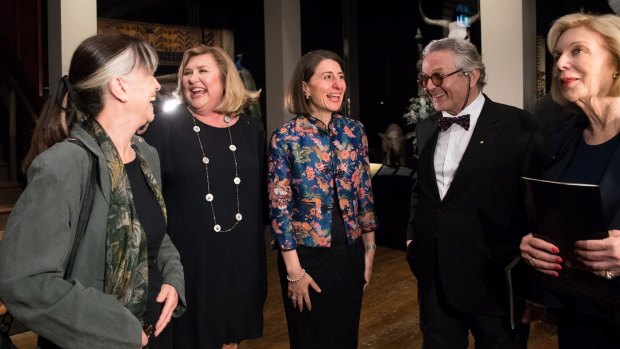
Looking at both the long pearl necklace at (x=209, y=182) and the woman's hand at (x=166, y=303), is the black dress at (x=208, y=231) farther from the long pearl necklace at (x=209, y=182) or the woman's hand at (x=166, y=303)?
the woman's hand at (x=166, y=303)

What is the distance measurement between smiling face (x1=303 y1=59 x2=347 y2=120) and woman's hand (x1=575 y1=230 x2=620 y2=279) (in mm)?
1189

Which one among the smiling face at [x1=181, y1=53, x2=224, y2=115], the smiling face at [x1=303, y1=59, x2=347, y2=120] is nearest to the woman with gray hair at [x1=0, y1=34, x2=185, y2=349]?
the smiling face at [x1=181, y1=53, x2=224, y2=115]

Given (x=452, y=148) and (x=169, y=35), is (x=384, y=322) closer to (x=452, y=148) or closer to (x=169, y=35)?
(x=452, y=148)

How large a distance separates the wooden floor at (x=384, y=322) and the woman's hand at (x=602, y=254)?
2037 mm

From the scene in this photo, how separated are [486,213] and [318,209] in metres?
0.67

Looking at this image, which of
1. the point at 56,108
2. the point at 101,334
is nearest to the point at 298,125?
the point at 56,108

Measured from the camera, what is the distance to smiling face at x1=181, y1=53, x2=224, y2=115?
7.27ft

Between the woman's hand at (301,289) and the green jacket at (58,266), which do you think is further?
the woman's hand at (301,289)

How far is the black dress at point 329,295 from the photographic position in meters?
2.24

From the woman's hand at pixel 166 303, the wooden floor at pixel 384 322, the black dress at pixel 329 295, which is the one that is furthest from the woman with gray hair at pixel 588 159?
the wooden floor at pixel 384 322

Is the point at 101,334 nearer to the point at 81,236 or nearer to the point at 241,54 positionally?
the point at 81,236

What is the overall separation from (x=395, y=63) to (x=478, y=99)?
16.6ft

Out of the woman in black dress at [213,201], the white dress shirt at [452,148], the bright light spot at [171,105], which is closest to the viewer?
the white dress shirt at [452,148]

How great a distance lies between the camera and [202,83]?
87.3 inches
